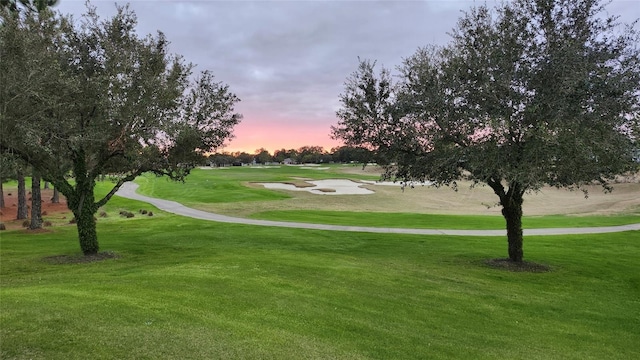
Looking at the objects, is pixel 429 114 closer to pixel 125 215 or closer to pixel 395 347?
pixel 395 347

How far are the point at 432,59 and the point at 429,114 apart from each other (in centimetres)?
328

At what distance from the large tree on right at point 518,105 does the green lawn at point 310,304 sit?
150 inches

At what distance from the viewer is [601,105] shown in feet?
45.3

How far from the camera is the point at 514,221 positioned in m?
18.9

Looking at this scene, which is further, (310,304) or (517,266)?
(517,266)

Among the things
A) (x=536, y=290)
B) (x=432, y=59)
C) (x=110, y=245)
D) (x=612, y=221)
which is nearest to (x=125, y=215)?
(x=110, y=245)

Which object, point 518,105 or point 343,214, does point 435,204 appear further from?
point 518,105

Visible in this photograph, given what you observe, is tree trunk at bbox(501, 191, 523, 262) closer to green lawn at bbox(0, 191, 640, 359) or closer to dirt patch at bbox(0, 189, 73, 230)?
green lawn at bbox(0, 191, 640, 359)

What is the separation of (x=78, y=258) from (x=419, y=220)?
27723 mm

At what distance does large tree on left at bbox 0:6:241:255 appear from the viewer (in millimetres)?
13703

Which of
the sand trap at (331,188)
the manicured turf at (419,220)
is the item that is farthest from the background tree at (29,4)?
the sand trap at (331,188)

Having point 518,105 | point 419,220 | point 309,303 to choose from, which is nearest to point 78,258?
point 309,303

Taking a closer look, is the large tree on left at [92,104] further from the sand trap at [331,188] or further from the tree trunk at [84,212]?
the sand trap at [331,188]

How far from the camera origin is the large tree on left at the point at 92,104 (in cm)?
1370
